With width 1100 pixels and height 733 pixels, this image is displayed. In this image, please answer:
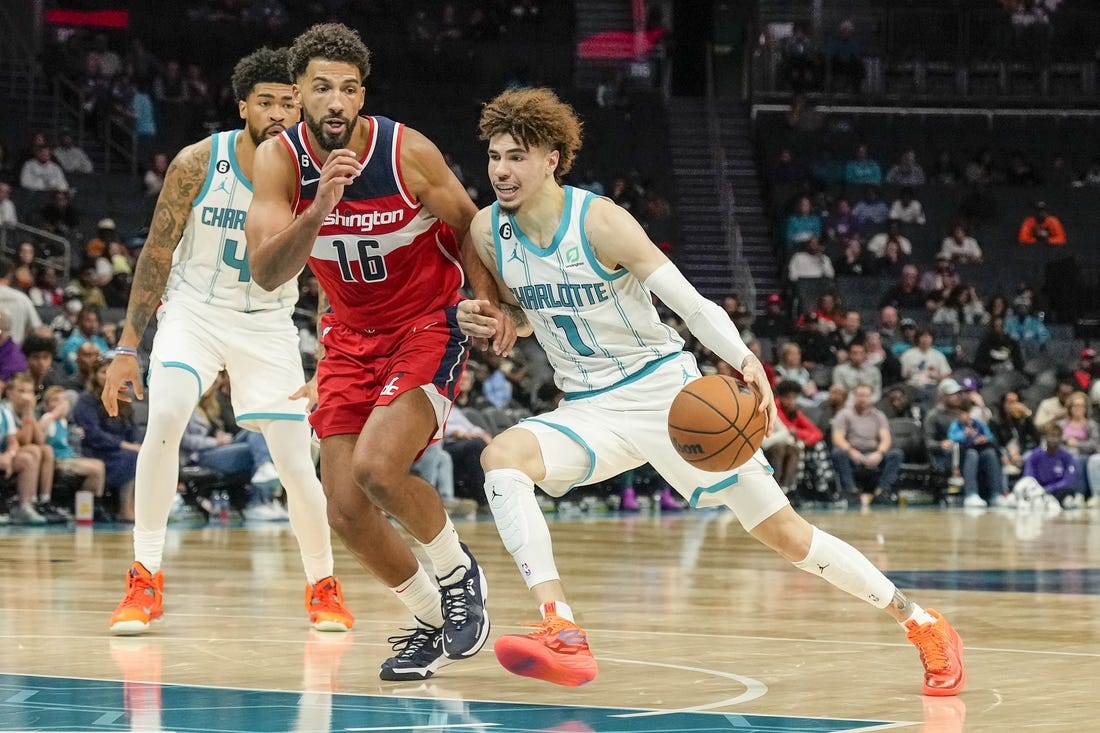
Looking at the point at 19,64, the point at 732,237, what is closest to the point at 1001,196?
the point at 732,237

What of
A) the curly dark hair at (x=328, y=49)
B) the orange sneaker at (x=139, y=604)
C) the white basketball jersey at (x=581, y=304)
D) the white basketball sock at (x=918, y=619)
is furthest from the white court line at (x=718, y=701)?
the curly dark hair at (x=328, y=49)

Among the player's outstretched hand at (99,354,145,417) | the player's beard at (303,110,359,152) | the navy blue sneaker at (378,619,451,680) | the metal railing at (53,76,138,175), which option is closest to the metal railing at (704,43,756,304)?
the metal railing at (53,76,138,175)

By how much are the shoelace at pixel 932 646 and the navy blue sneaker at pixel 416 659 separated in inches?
61.2

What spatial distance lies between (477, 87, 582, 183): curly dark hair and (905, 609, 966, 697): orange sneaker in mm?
1937

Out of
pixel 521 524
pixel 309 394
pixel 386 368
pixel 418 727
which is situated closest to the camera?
pixel 418 727

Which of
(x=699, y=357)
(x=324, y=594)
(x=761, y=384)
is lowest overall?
(x=699, y=357)

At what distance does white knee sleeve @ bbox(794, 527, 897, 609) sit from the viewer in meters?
5.42

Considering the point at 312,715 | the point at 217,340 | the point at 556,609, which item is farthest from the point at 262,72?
the point at 312,715

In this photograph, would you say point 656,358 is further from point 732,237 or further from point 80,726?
point 732,237

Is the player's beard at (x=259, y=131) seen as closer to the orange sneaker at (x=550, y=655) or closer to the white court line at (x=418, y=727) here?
the orange sneaker at (x=550, y=655)

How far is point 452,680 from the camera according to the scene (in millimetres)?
5566

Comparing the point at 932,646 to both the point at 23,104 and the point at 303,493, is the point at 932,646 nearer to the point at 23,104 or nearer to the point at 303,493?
the point at 303,493

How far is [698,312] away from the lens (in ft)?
17.5

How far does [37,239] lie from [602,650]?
47.6ft
